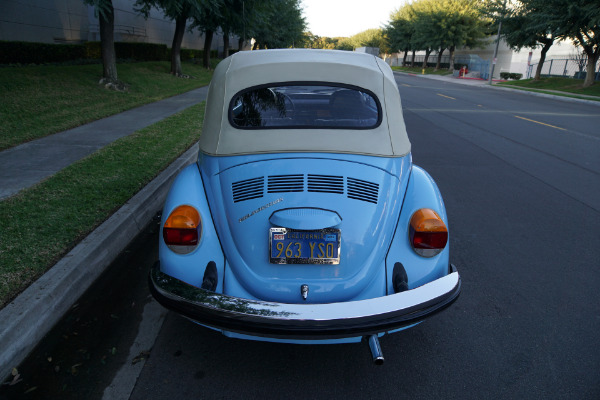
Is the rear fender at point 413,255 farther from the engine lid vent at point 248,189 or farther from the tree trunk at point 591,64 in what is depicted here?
the tree trunk at point 591,64

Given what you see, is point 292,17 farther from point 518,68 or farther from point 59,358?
point 59,358

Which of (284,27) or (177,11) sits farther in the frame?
(284,27)

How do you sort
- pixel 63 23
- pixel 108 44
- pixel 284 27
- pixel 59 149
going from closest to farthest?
pixel 59 149 < pixel 108 44 < pixel 63 23 < pixel 284 27

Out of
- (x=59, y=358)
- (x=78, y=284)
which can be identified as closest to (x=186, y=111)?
(x=78, y=284)

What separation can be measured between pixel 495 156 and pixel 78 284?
25.0ft

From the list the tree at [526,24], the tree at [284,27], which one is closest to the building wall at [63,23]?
the tree at [284,27]

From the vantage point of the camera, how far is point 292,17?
141 feet

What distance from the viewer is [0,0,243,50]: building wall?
18.0m

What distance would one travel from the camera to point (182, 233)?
8.40 feet

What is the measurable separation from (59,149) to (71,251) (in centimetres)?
432

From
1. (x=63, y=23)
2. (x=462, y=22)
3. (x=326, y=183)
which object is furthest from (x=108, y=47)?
(x=462, y=22)

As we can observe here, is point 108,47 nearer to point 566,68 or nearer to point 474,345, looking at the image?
point 474,345

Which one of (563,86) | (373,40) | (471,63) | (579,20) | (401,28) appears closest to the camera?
(579,20)

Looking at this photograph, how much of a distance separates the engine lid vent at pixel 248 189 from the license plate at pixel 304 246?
0.29 meters
